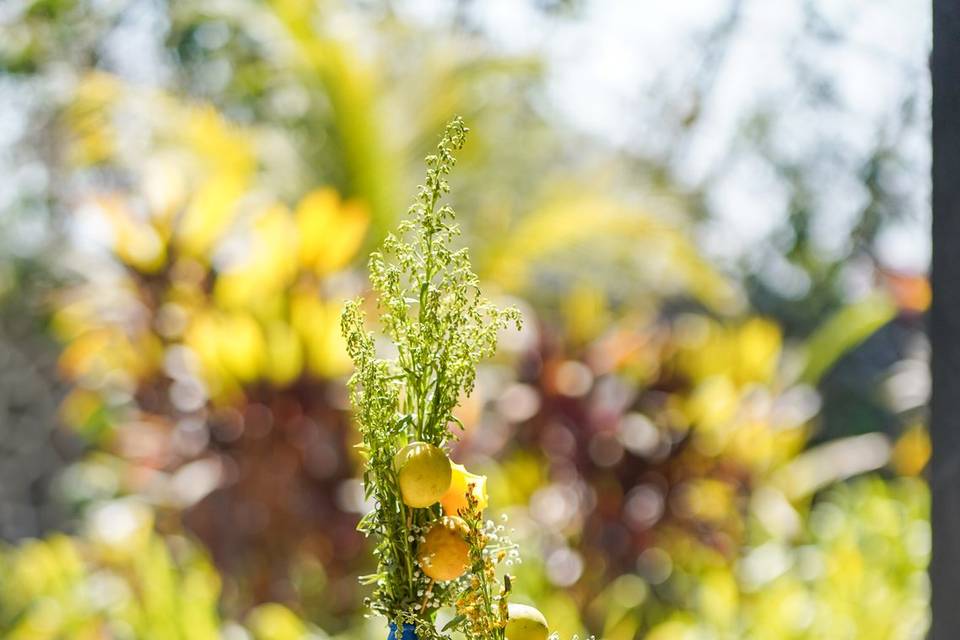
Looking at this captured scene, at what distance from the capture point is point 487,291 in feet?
9.93

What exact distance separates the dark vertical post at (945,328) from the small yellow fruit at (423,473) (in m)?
0.37

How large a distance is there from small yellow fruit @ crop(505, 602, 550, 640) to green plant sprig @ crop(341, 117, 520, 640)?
35mm

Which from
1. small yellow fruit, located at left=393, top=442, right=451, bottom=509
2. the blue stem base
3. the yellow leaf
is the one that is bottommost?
the blue stem base

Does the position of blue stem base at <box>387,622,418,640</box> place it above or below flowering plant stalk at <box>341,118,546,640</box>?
below

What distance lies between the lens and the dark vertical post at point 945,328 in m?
0.70

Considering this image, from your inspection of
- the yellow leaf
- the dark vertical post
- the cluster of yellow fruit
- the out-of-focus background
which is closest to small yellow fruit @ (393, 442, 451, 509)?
the cluster of yellow fruit

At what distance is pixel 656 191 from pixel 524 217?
2.53ft

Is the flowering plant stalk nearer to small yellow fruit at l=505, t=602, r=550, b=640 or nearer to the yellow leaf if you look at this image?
small yellow fruit at l=505, t=602, r=550, b=640

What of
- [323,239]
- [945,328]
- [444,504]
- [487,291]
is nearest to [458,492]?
[444,504]

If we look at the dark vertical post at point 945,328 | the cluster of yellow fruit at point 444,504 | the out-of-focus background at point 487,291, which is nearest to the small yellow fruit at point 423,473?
the cluster of yellow fruit at point 444,504

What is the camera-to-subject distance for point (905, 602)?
5.81ft

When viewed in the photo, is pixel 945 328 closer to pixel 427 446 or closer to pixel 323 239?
pixel 427 446

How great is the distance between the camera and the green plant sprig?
1.79 ft

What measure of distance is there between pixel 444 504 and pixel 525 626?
74 millimetres
